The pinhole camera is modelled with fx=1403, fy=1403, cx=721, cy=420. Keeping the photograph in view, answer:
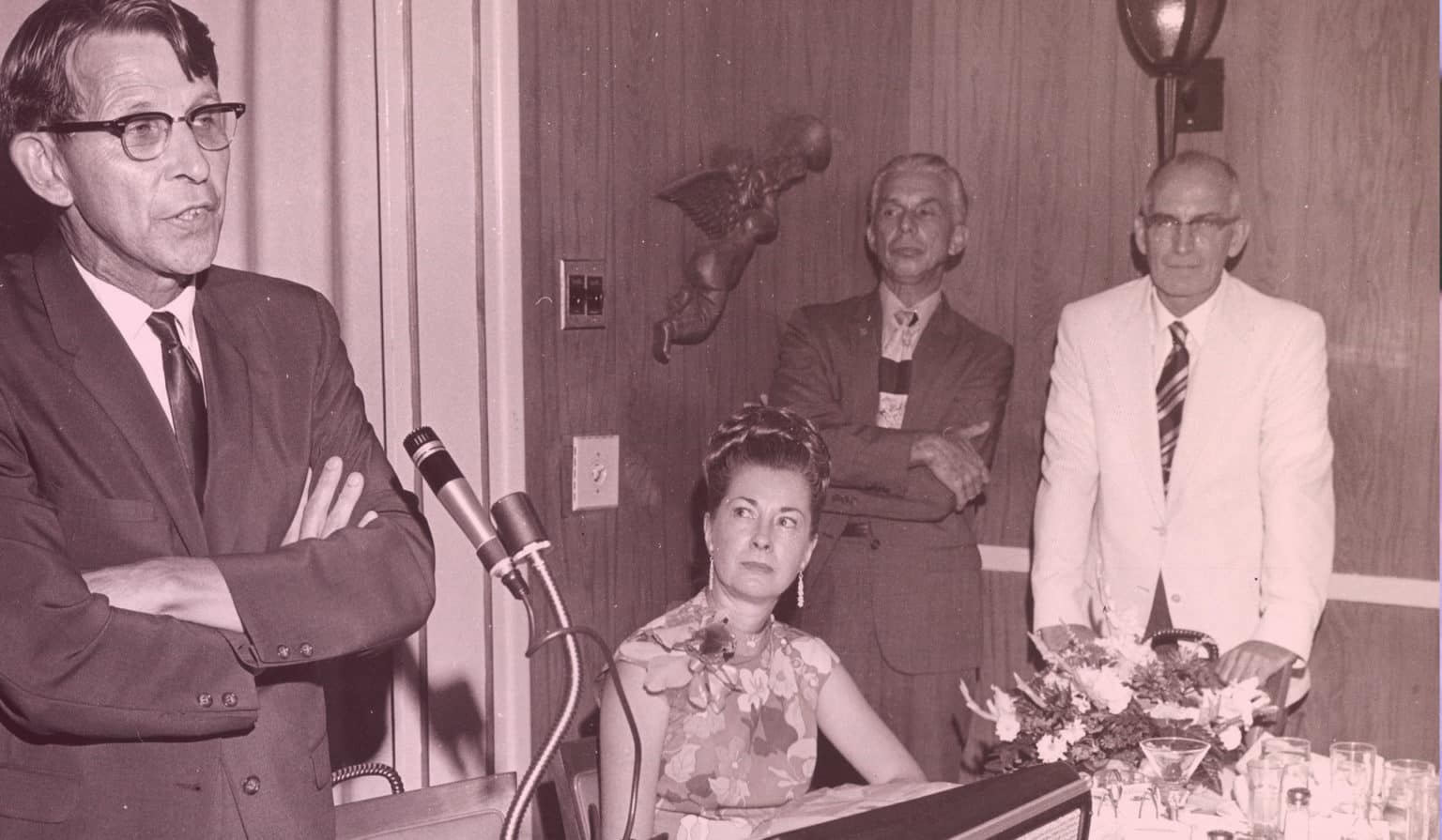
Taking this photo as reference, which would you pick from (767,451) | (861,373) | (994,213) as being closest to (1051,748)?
(767,451)

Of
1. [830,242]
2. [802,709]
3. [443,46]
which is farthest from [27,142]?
[830,242]

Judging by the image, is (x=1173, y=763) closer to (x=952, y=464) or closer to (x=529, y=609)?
(x=529, y=609)

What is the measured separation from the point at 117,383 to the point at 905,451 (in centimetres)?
209

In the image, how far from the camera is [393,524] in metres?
1.90

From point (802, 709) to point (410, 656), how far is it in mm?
811

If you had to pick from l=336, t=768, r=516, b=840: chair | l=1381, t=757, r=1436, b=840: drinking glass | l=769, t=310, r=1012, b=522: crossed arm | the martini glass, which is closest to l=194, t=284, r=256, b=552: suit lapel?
l=336, t=768, r=516, b=840: chair

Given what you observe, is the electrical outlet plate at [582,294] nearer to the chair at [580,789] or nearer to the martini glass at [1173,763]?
the chair at [580,789]

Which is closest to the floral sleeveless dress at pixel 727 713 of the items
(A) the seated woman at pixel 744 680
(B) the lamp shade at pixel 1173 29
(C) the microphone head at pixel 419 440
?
(A) the seated woman at pixel 744 680

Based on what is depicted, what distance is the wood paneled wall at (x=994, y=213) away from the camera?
10.0ft

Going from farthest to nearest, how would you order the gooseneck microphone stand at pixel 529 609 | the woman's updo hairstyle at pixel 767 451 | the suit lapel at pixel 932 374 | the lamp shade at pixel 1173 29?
the lamp shade at pixel 1173 29, the suit lapel at pixel 932 374, the woman's updo hairstyle at pixel 767 451, the gooseneck microphone stand at pixel 529 609

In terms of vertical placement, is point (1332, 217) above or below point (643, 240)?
above

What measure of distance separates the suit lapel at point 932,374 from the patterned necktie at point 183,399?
2130 millimetres

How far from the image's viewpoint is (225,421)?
184cm

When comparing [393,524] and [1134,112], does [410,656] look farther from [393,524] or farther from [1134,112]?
[1134,112]
